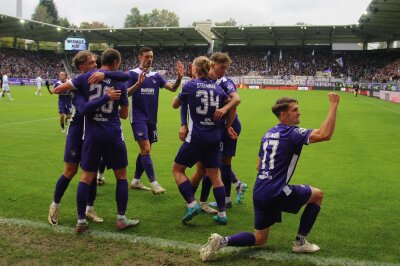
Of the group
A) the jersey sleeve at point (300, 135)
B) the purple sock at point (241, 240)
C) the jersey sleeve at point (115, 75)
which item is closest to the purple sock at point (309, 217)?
the purple sock at point (241, 240)

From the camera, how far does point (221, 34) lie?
212ft

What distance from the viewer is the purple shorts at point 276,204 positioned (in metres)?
4.43

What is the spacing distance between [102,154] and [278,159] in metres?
2.22

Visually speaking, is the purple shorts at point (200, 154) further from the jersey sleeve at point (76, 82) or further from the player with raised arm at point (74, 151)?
the jersey sleeve at point (76, 82)

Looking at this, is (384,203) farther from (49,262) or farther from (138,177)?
(49,262)

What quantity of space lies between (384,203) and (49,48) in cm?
7651

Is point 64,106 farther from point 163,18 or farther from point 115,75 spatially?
point 163,18

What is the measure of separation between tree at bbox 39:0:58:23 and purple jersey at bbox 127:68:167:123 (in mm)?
125278

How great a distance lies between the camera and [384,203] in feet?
21.6

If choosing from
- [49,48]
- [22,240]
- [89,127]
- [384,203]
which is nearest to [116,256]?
[22,240]

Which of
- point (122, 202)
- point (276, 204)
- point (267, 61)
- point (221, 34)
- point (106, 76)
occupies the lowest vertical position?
point (122, 202)

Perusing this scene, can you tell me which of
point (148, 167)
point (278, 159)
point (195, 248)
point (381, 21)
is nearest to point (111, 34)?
point (381, 21)

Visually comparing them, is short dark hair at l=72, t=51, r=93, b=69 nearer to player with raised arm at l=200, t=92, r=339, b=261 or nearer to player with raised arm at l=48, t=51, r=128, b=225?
player with raised arm at l=48, t=51, r=128, b=225

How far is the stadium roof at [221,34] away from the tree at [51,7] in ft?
194
